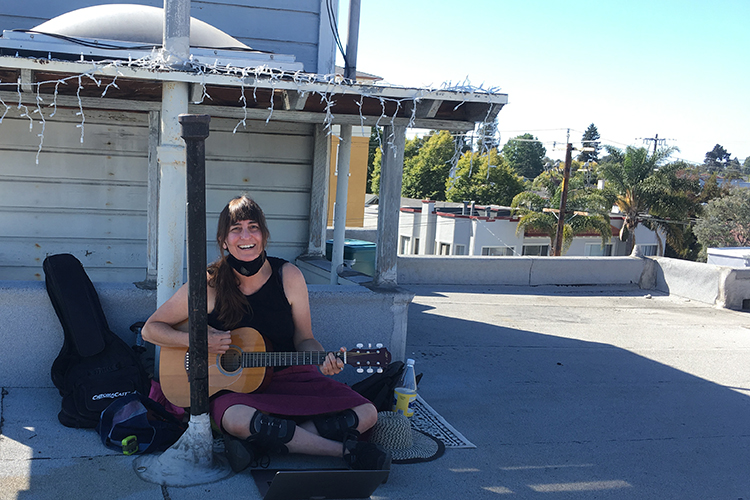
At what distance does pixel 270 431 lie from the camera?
132 inches

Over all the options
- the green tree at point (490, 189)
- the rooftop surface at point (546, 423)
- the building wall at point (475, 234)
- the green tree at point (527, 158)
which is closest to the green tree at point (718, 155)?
the green tree at point (527, 158)

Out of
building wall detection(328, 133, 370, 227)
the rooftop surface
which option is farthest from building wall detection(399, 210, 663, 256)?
the rooftop surface

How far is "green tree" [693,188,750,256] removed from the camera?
32.7 m

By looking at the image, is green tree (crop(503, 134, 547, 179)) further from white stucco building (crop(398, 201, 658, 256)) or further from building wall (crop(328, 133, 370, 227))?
building wall (crop(328, 133, 370, 227))

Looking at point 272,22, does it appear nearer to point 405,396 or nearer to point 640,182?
point 405,396

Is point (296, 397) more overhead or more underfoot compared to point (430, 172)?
more underfoot

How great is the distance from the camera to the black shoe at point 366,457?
3219mm

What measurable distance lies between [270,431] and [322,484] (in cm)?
46

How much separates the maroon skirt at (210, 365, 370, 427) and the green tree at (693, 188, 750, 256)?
3388 centimetres

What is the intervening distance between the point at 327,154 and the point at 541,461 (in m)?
4.08

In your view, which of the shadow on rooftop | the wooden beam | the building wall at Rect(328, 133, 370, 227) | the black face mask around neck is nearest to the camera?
the shadow on rooftop

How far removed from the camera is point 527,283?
38.3 ft

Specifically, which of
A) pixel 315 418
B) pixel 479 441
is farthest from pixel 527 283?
pixel 315 418

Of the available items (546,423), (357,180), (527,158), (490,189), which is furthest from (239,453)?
(527,158)
